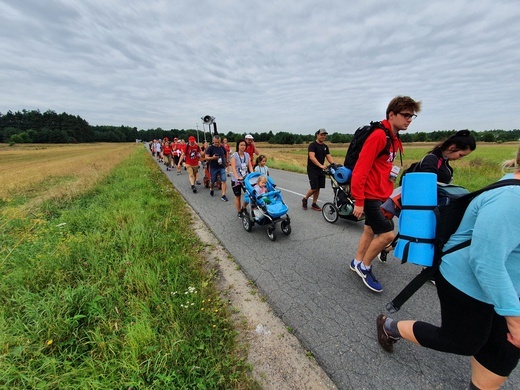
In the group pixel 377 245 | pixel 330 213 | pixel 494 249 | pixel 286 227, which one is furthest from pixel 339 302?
pixel 330 213

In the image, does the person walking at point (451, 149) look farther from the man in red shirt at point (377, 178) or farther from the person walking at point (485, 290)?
the person walking at point (485, 290)

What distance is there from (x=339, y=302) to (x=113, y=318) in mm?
2420

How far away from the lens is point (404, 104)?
2.25 metres

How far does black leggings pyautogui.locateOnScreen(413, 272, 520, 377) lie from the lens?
1273 mm

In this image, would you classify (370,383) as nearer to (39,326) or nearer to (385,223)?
(385,223)

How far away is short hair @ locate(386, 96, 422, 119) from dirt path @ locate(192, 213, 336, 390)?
98.6 inches

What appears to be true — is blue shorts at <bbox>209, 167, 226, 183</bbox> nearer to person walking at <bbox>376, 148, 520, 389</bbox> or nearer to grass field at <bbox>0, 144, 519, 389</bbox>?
grass field at <bbox>0, 144, 519, 389</bbox>

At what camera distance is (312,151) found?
18.5 feet

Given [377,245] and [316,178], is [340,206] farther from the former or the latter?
[377,245]

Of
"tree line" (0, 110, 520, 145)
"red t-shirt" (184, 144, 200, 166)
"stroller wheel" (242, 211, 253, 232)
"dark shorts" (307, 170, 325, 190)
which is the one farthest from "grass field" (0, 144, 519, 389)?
"tree line" (0, 110, 520, 145)

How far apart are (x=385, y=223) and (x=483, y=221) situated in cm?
151

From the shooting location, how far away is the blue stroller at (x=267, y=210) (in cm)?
429

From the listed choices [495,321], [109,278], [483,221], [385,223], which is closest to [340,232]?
[385,223]

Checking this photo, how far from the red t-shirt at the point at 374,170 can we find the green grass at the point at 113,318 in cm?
199
